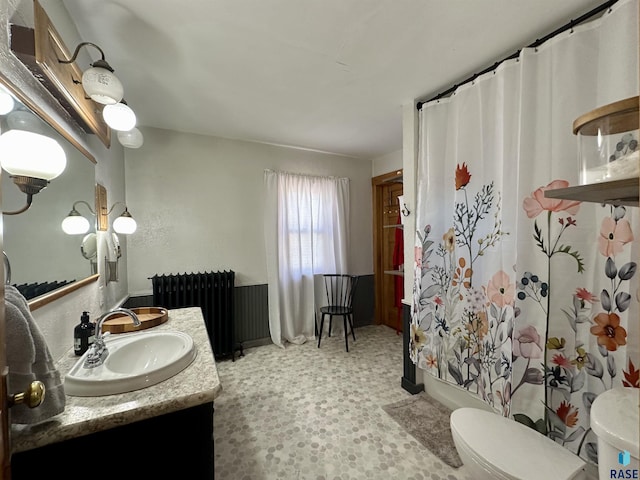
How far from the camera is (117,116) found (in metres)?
1.25

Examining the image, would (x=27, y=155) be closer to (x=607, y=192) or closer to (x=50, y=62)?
(x=50, y=62)

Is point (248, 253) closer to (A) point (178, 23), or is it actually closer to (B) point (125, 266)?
(B) point (125, 266)

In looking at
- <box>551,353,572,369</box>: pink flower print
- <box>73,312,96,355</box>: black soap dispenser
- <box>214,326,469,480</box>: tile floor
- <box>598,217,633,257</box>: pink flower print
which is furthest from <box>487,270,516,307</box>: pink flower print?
<box>73,312,96,355</box>: black soap dispenser

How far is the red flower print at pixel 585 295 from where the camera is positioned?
1183mm

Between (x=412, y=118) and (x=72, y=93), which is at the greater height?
(x=412, y=118)

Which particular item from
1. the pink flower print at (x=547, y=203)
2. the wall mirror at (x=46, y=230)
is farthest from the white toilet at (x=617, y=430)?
the wall mirror at (x=46, y=230)

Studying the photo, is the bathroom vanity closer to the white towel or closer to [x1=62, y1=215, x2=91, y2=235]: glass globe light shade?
the white towel

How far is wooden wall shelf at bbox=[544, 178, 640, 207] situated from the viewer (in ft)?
2.22

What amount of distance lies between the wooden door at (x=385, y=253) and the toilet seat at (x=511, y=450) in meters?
2.46

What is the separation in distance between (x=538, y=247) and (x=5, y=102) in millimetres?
2164

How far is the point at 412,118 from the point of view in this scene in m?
2.09

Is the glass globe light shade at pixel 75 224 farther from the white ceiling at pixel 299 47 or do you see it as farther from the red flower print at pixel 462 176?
the red flower print at pixel 462 176

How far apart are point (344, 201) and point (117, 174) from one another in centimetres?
245

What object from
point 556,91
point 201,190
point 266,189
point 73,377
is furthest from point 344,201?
point 73,377
